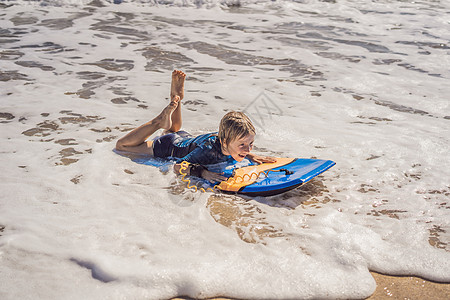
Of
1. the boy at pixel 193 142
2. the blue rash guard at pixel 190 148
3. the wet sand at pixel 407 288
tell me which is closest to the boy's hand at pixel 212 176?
the boy at pixel 193 142

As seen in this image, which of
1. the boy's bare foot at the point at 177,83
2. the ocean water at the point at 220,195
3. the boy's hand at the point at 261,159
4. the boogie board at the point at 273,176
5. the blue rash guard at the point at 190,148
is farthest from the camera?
the boy's bare foot at the point at 177,83

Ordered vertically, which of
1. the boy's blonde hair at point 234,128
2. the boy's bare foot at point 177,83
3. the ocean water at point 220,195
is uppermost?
the boy's bare foot at point 177,83

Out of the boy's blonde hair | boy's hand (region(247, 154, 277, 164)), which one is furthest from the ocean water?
the boy's blonde hair

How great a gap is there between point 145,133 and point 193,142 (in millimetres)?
461

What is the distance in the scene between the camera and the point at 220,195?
3.26m

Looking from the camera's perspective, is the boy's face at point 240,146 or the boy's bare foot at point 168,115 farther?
the boy's bare foot at point 168,115

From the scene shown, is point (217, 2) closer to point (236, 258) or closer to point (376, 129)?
point (376, 129)

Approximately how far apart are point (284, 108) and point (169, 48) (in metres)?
3.20

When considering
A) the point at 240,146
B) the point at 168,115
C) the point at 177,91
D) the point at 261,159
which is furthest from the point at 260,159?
the point at 177,91

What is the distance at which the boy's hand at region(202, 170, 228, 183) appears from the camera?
3367 millimetres

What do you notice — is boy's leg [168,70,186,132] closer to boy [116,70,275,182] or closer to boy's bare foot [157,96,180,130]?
boy [116,70,275,182]

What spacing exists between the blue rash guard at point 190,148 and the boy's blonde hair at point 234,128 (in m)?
0.19

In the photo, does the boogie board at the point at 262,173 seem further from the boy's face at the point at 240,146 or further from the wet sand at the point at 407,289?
the wet sand at the point at 407,289

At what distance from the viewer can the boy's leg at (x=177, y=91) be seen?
3873 millimetres
